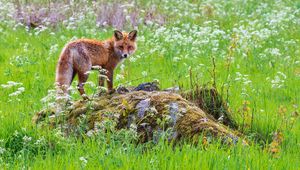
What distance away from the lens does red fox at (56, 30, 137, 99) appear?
33.4 feet

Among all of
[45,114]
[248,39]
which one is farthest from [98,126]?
[248,39]

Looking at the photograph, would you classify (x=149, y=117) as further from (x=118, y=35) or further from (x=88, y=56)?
(x=118, y=35)

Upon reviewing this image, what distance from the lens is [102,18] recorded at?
723 inches

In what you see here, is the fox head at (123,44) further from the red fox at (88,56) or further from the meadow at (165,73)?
the meadow at (165,73)

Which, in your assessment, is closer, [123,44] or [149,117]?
[149,117]

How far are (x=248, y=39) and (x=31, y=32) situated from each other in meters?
5.96

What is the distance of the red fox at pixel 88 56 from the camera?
1017cm

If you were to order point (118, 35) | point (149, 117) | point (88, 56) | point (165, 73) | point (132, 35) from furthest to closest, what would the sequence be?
1. point (165, 73)
2. point (132, 35)
3. point (118, 35)
4. point (88, 56)
5. point (149, 117)

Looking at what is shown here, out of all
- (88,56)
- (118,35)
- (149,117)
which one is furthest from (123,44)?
(149,117)

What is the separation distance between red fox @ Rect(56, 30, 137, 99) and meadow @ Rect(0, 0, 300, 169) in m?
0.29

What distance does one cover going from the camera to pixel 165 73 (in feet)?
41.3

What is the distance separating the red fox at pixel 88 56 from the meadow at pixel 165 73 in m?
0.29

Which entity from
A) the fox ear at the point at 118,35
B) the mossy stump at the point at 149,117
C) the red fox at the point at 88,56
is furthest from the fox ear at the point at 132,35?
the mossy stump at the point at 149,117

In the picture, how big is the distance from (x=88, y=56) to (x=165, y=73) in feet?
8.26
